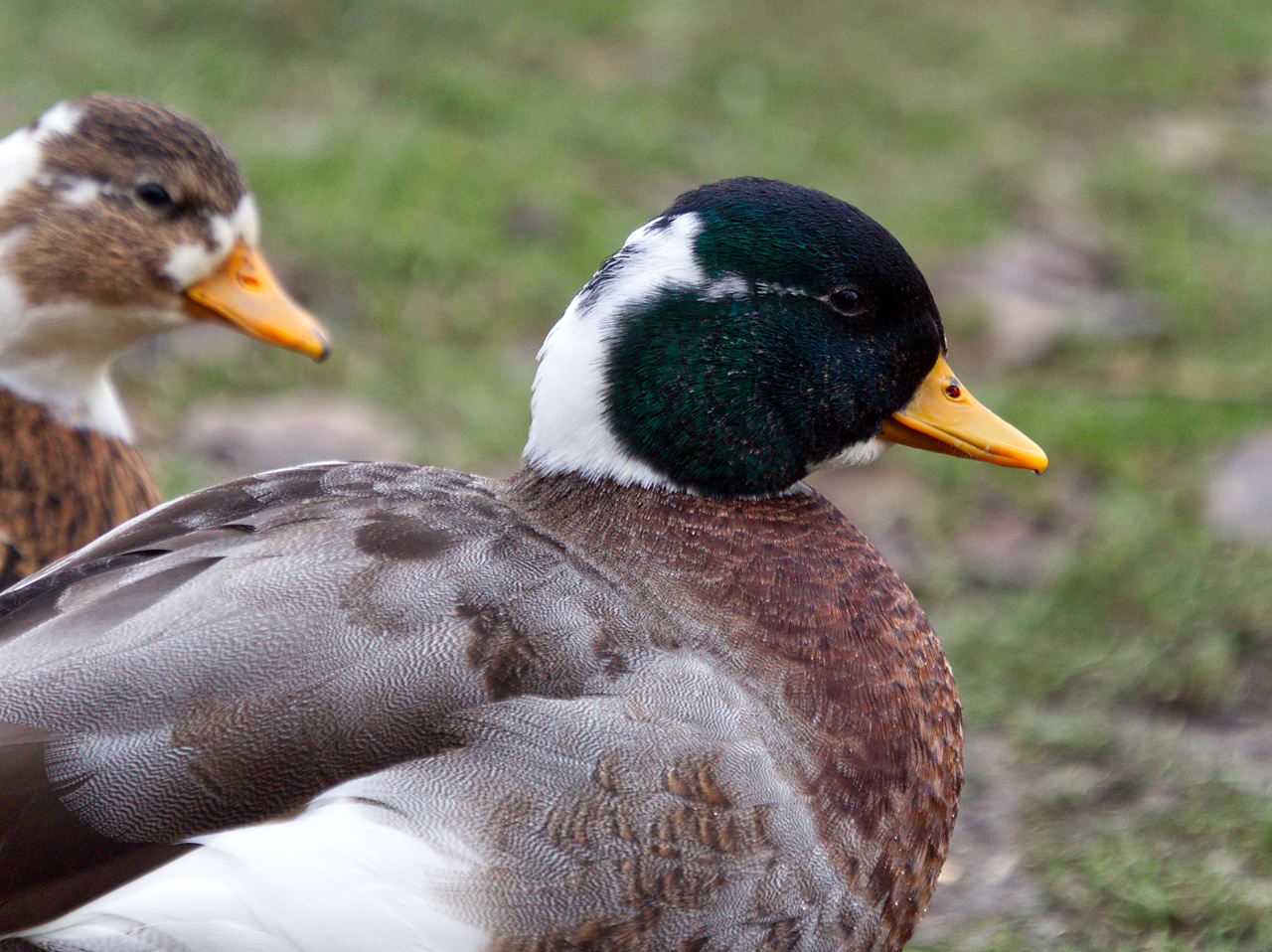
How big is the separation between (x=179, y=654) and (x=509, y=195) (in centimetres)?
373

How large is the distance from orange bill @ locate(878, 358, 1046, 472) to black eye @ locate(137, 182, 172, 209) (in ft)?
4.97

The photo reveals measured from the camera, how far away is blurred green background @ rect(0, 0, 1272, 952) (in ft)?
9.96

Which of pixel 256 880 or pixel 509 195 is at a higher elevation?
pixel 509 195

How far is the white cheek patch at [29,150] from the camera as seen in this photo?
2.96 metres

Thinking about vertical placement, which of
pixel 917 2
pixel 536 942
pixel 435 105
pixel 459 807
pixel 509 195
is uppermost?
pixel 917 2

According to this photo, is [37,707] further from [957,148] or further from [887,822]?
[957,148]

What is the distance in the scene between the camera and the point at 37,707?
188 centimetres

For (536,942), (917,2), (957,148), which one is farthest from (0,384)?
(917,2)

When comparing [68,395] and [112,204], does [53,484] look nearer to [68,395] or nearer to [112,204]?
[68,395]

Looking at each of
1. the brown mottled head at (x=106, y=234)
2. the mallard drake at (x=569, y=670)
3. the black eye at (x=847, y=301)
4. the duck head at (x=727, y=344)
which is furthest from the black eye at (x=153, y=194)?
the black eye at (x=847, y=301)

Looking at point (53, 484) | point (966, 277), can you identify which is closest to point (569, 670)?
point (53, 484)

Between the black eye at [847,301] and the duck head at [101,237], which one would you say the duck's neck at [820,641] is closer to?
the black eye at [847,301]

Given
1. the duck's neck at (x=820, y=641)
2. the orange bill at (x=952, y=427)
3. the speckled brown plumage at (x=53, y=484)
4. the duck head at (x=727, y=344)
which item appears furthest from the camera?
the speckled brown plumage at (x=53, y=484)

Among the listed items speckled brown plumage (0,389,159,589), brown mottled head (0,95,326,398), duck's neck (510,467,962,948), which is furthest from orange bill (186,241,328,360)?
duck's neck (510,467,962,948)
